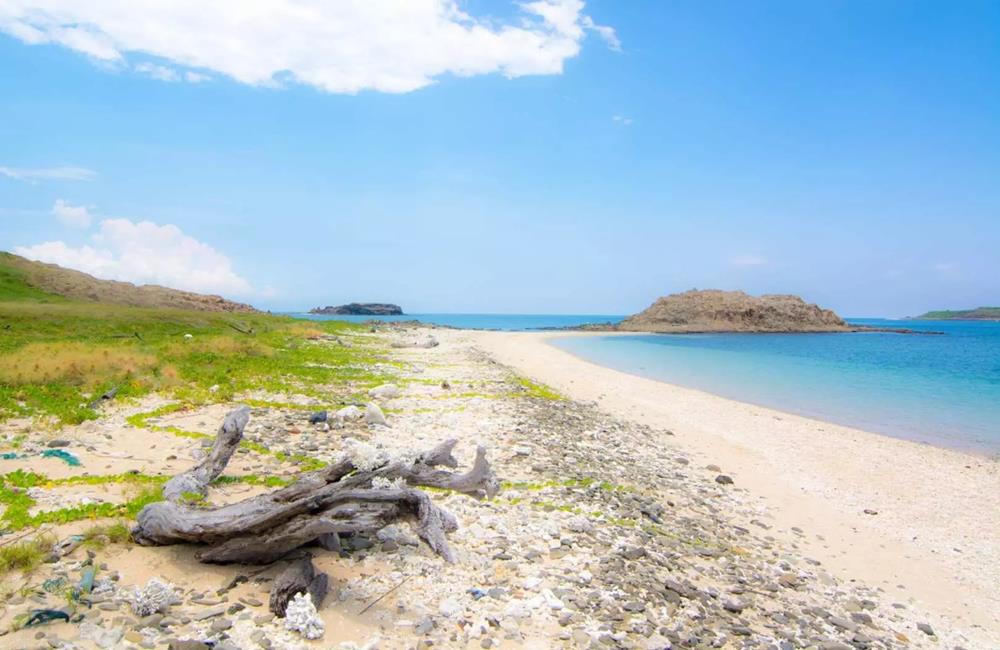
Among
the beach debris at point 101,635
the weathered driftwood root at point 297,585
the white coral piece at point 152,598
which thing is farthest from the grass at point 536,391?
the beach debris at point 101,635

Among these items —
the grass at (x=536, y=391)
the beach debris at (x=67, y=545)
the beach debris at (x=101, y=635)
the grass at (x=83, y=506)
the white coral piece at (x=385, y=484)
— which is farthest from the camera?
the grass at (x=536, y=391)

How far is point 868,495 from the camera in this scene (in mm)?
12938

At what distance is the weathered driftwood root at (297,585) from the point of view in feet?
19.1

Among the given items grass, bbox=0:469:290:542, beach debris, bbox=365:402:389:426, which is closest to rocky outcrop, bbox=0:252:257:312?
beach debris, bbox=365:402:389:426

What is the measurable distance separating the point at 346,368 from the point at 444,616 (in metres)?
20.1

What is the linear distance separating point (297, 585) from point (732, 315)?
127 m

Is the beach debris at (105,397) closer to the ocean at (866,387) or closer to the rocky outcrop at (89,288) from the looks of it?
the ocean at (866,387)

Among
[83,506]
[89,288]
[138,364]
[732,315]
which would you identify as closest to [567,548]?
[83,506]

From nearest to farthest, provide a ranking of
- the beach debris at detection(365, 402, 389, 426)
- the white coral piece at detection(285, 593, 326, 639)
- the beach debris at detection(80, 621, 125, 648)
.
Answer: the beach debris at detection(80, 621, 125, 648) → the white coral piece at detection(285, 593, 326, 639) → the beach debris at detection(365, 402, 389, 426)

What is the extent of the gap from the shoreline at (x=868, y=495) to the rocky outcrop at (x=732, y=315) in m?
98.7

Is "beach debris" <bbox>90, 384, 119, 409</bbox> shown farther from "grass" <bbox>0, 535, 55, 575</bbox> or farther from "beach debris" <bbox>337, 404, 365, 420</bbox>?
Result: "grass" <bbox>0, 535, 55, 575</bbox>

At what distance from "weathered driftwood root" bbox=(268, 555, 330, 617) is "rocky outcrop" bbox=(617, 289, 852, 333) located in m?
115

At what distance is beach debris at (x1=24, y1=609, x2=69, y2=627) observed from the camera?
5.13 metres

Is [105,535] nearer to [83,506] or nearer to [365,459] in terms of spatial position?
[83,506]
